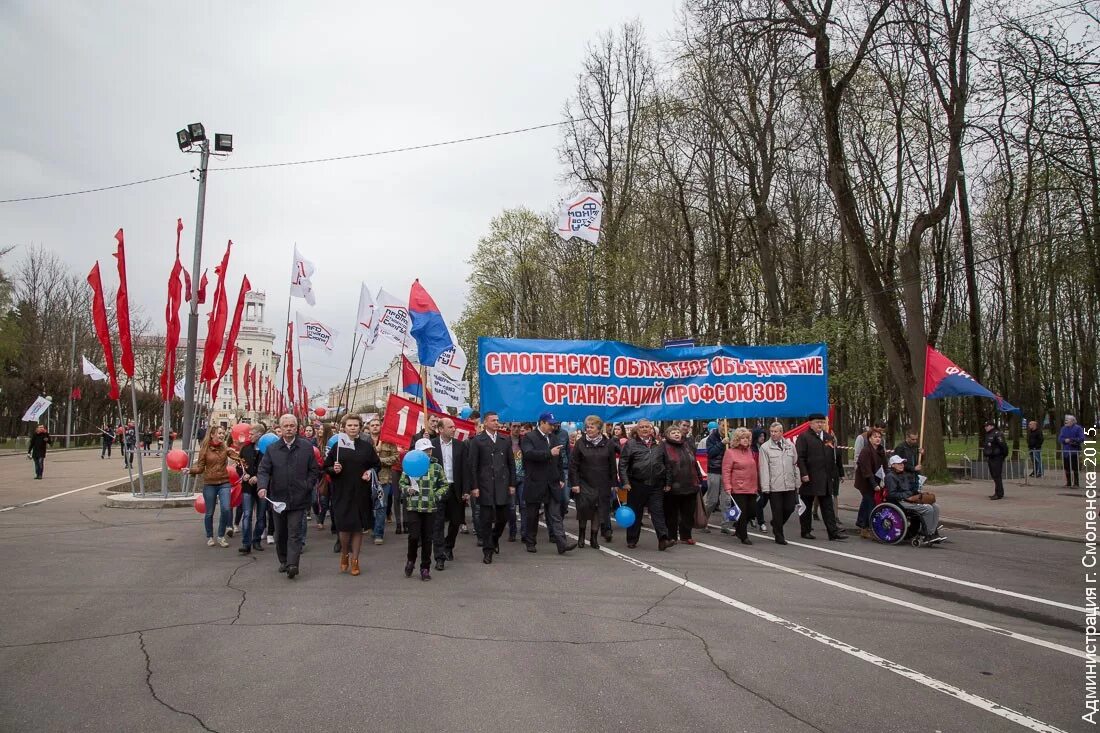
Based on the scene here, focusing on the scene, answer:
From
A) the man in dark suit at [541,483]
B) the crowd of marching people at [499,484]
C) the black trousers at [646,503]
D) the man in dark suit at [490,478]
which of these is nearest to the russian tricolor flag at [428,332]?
the crowd of marching people at [499,484]

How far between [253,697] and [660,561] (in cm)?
578

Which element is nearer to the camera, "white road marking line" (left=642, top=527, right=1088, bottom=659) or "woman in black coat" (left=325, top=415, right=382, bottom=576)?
"white road marking line" (left=642, top=527, right=1088, bottom=659)

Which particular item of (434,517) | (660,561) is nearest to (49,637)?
(434,517)

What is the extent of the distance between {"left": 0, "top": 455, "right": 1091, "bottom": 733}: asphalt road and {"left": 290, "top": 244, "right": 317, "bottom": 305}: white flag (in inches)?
453

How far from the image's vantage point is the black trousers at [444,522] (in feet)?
28.4

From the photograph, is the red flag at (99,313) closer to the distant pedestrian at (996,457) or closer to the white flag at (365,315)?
the white flag at (365,315)

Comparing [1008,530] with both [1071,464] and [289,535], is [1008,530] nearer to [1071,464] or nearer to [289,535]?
[1071,464]

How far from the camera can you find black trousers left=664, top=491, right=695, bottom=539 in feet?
35.6

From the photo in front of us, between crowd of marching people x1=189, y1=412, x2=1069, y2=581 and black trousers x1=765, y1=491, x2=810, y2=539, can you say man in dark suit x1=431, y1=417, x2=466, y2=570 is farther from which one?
black trousers x1=765, y1=491, x2=810, y2=539

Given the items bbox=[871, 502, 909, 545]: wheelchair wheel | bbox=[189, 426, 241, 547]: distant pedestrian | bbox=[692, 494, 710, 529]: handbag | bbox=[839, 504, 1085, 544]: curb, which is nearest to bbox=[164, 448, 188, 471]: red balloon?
bbox=[189, 426, 241, 547]: distant pedestrian

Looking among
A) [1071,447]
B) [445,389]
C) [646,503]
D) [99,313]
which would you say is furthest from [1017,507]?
[99,313]

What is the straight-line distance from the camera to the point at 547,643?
5.64m

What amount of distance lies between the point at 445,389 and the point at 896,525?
845cm

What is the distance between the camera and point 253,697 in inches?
179
